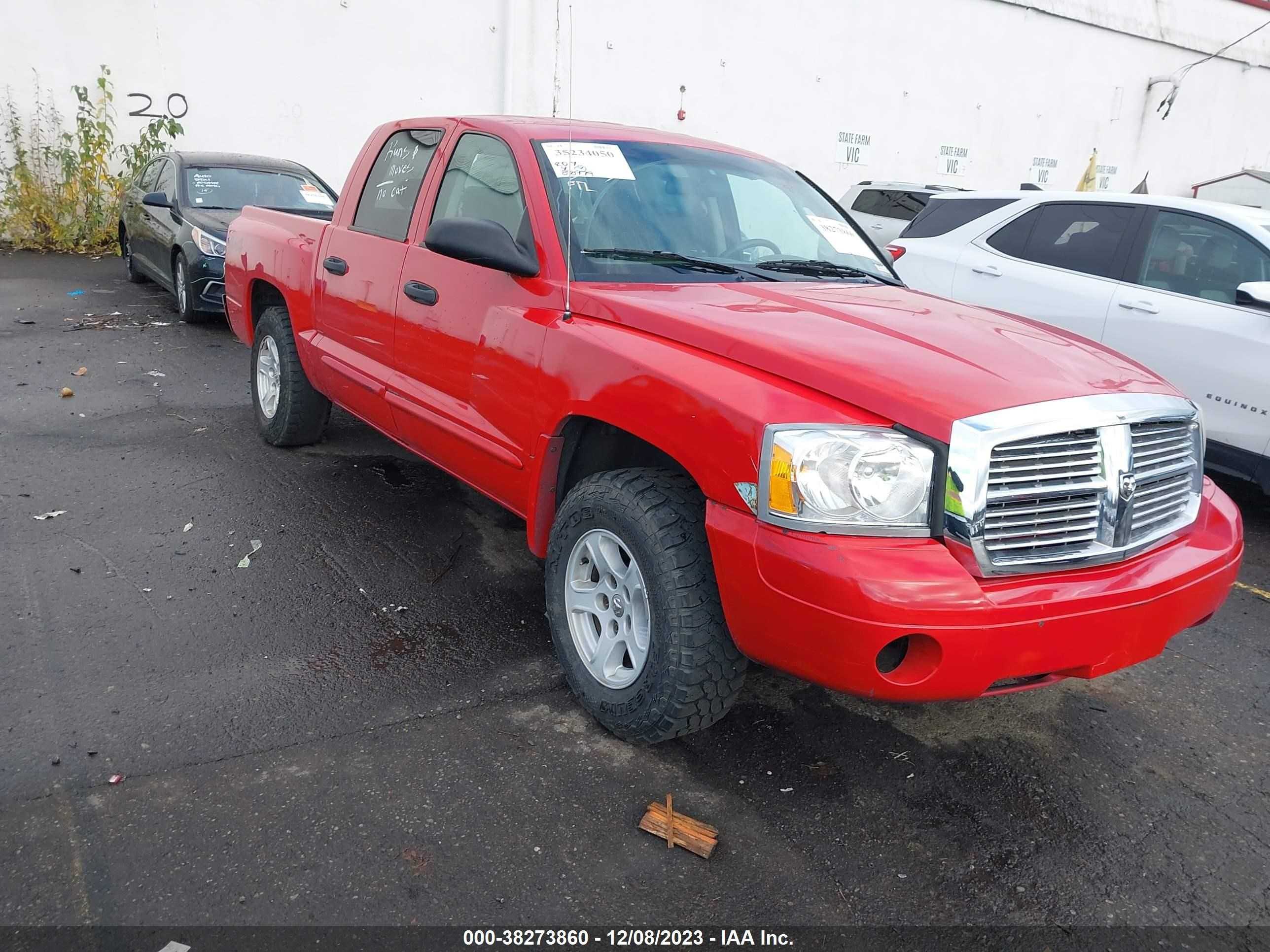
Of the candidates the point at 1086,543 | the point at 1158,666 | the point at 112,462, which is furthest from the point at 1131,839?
the point at 112,462

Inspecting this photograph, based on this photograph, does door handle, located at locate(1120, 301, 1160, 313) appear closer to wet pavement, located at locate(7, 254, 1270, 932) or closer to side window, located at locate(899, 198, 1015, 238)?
side window, located at locate(899, 198, 1015, 238)

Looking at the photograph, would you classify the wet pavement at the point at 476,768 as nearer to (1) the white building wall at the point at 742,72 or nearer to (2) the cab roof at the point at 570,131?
(2) the cab roof at the point at 570,131

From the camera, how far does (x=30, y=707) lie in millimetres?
2980

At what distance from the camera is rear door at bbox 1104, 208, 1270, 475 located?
17.0 feet

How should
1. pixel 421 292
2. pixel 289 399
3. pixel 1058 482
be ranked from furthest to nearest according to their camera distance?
pixel 289 399
pixel 421 292
pixel 1058 482

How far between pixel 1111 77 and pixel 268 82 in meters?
17.3

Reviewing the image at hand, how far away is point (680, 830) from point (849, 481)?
106 cm

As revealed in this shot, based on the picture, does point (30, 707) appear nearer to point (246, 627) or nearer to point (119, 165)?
point (246, 627)

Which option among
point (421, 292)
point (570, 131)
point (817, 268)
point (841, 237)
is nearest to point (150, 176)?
point (421, 292)

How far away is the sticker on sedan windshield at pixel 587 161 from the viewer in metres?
3.54

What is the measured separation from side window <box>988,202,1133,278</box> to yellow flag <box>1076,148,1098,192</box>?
35.5ft

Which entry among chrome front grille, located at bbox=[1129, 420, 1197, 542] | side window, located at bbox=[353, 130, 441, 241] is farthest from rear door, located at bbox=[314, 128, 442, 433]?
chrome front grille, located at bbox=[1129, 420, 1197, 542]

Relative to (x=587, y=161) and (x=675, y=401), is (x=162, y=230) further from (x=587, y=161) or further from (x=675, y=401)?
(x=675, y=401)

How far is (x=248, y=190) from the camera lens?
30.6 feet
